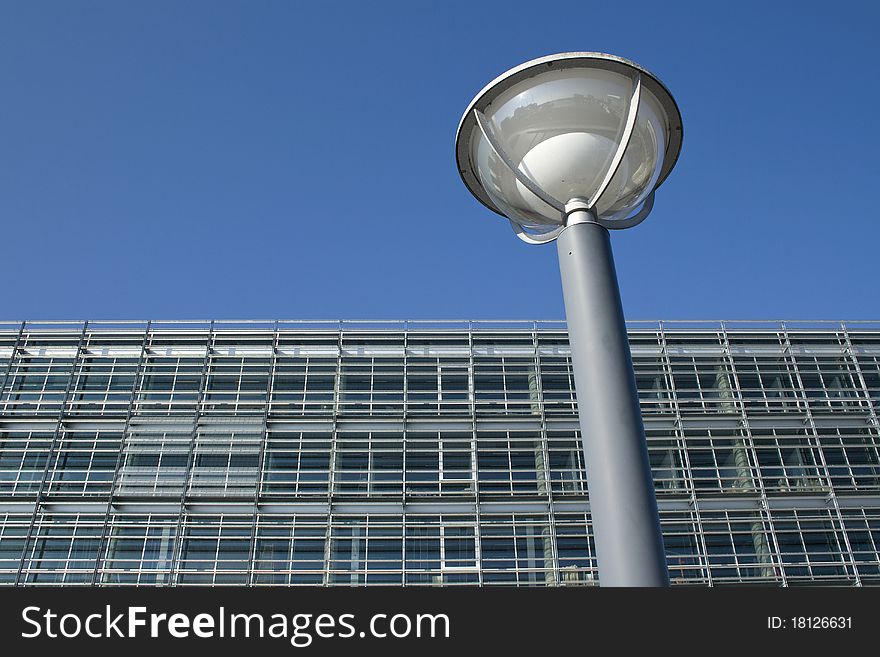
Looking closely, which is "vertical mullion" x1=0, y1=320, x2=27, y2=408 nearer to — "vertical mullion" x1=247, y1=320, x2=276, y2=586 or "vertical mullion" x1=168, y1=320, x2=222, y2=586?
"vertical mullion" x1=168, y1=320, x2=222, y2=586

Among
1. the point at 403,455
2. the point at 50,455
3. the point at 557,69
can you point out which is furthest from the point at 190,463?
the point at 557,69

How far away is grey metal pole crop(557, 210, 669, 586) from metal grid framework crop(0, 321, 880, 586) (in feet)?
24.7

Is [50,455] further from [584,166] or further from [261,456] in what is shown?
[584,166]

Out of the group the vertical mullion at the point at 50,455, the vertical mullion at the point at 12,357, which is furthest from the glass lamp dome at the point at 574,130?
the vertical mullion at the point at 12,357

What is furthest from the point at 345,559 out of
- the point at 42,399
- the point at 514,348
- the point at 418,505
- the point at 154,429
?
the point at 42,399

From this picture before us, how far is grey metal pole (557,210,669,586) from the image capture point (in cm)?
315

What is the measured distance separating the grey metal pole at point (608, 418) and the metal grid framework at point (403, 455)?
7540 millimetres

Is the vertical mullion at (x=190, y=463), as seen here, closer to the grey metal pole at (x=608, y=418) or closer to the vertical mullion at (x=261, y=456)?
the vertical mullion at (x=261, y=456)

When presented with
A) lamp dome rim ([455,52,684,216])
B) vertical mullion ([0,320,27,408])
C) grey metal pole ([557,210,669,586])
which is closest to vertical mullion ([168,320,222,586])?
vertical mullion ([0,320,27,408])

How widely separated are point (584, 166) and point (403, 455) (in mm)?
8093

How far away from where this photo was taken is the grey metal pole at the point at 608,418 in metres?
3.15
